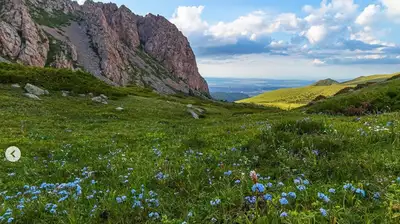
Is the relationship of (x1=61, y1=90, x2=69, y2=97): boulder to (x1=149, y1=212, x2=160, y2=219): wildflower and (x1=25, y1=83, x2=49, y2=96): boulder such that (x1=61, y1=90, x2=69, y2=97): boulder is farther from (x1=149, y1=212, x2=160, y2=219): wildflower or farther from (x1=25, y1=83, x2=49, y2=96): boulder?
(x1=149, y1=212, x2=160, y2=219): wildflower

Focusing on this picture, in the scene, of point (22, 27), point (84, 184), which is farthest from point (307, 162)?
point (22, 27)

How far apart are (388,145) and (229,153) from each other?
4.37m

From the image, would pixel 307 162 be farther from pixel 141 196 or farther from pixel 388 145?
pixel 141 196

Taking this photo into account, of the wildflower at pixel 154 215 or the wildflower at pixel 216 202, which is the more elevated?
the wildflower at pixel 216 202

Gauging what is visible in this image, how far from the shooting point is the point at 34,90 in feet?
132

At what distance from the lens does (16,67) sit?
175ft

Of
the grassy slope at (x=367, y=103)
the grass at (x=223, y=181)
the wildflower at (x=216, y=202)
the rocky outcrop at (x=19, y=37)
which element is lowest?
the grassy slope at (x=367, y=103)

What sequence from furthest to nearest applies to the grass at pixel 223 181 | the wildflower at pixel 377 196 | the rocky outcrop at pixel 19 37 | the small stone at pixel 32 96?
the rocky outcrop at pixel 19 37
the small stone at pixel 32 96
the wildflower at pixel 377 196
the grass at pixel 223 181

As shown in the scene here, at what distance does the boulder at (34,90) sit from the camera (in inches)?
1575

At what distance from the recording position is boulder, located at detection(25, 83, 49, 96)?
131ft

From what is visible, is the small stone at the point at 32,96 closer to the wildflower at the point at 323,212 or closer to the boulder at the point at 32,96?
the boulder at the point at 32,96

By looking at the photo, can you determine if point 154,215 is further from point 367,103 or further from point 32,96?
point 32,96

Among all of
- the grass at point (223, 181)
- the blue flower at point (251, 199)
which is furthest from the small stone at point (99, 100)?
the blue flower at point (251, 199)

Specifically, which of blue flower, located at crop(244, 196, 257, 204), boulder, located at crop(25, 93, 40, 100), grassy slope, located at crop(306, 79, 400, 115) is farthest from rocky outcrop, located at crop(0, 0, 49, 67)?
blue flower, located at crop(244, 196, 257, 204)
